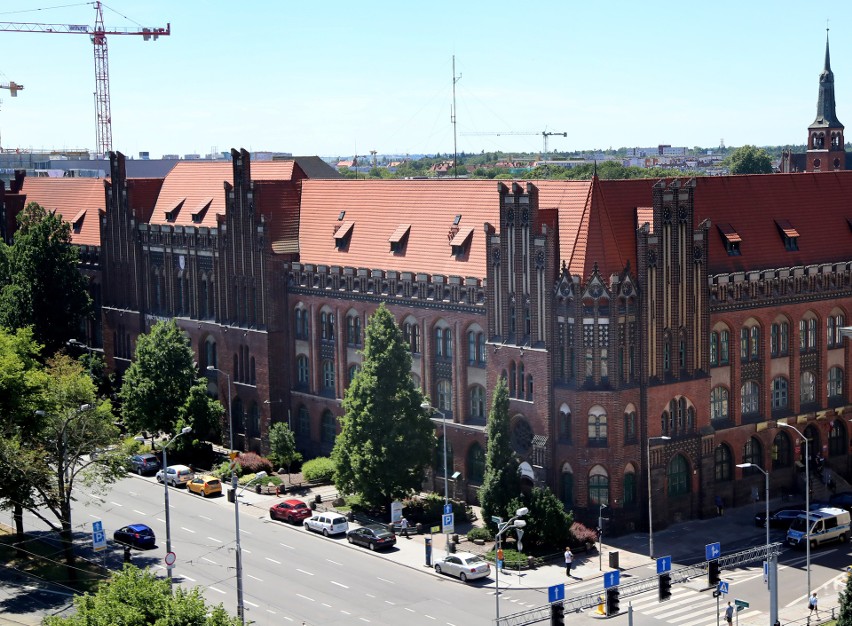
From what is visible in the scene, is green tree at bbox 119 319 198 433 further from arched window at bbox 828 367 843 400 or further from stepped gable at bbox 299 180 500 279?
Answer: arched window at bbox 828 367 843 400

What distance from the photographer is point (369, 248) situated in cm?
10156

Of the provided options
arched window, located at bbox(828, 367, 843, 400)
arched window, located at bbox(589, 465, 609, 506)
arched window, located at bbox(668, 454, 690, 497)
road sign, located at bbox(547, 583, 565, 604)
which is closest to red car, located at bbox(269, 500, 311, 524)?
arched window, located at bbox(589, 465, 609, 506)

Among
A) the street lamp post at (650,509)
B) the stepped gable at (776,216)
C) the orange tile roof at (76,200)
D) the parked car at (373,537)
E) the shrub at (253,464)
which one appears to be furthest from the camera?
the orange tile roof at (76,200)

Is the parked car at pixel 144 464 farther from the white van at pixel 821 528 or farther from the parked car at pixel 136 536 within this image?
the white van at pixel 821 528

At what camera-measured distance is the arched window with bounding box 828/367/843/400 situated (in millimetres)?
97750

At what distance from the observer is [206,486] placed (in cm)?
9638

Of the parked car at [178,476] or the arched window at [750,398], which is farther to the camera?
the parked car at [178,476]

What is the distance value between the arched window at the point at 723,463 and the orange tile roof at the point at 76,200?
214 feet

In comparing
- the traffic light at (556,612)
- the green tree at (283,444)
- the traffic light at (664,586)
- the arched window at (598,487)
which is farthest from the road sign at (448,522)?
the traffic light at (556,612)

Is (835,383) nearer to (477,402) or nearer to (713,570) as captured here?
(477,402)

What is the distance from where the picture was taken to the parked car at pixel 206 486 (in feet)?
316

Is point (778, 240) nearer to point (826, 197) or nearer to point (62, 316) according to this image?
point (826, 197)

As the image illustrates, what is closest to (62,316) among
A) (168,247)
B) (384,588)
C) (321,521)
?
(168,247)

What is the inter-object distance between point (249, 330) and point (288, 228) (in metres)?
8.82
